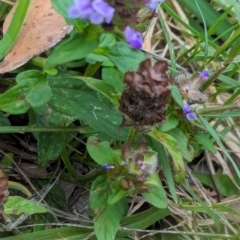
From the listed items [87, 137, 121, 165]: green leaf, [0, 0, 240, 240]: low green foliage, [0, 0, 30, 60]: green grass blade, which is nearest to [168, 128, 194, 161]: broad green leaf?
[0, 0, 240, 240]: low green foliage

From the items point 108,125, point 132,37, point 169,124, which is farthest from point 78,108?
point 132,37

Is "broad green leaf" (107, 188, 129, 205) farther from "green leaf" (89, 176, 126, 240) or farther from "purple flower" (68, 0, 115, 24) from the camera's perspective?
"purple flower" (68, 0, 115, 24)

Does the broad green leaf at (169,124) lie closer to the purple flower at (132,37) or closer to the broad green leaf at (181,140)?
the broad green leaf at (181,140)

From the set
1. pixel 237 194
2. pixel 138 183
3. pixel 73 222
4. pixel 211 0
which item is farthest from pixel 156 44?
pixel 138 183

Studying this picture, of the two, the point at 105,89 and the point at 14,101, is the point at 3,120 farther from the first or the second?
the point at 105,89

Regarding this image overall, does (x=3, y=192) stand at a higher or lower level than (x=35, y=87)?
lower
